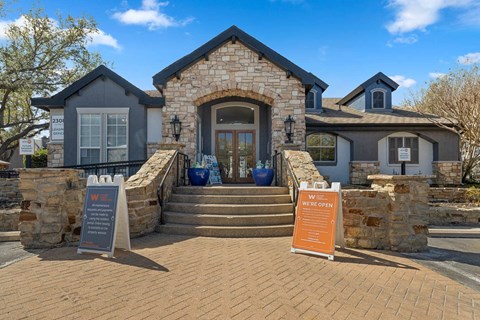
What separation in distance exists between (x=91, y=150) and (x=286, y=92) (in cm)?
761

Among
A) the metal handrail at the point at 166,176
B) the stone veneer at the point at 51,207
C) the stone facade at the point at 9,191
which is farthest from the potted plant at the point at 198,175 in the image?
the stone facade at the point at 9,191

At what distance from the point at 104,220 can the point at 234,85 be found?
301 inches

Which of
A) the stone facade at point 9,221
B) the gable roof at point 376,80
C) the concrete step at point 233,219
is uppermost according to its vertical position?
the gable roof at point 376,80

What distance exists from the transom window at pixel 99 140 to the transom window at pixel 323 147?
344 inches

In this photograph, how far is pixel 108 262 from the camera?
4.57 metres

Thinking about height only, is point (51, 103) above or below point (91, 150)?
above

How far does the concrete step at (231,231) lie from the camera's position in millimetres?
6367

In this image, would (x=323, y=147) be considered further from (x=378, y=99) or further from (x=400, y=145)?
(x=378, y=99)

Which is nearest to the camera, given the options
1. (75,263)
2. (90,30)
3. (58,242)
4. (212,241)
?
(75,263)

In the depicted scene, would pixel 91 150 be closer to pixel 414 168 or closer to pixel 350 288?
pixel 350 288

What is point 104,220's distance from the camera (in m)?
5.04

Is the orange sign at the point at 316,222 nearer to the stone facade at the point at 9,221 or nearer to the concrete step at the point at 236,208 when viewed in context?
the concrete step at the point at 236,208

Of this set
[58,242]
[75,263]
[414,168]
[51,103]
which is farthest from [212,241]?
[414,168]

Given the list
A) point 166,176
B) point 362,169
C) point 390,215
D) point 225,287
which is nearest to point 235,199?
point 166,176
